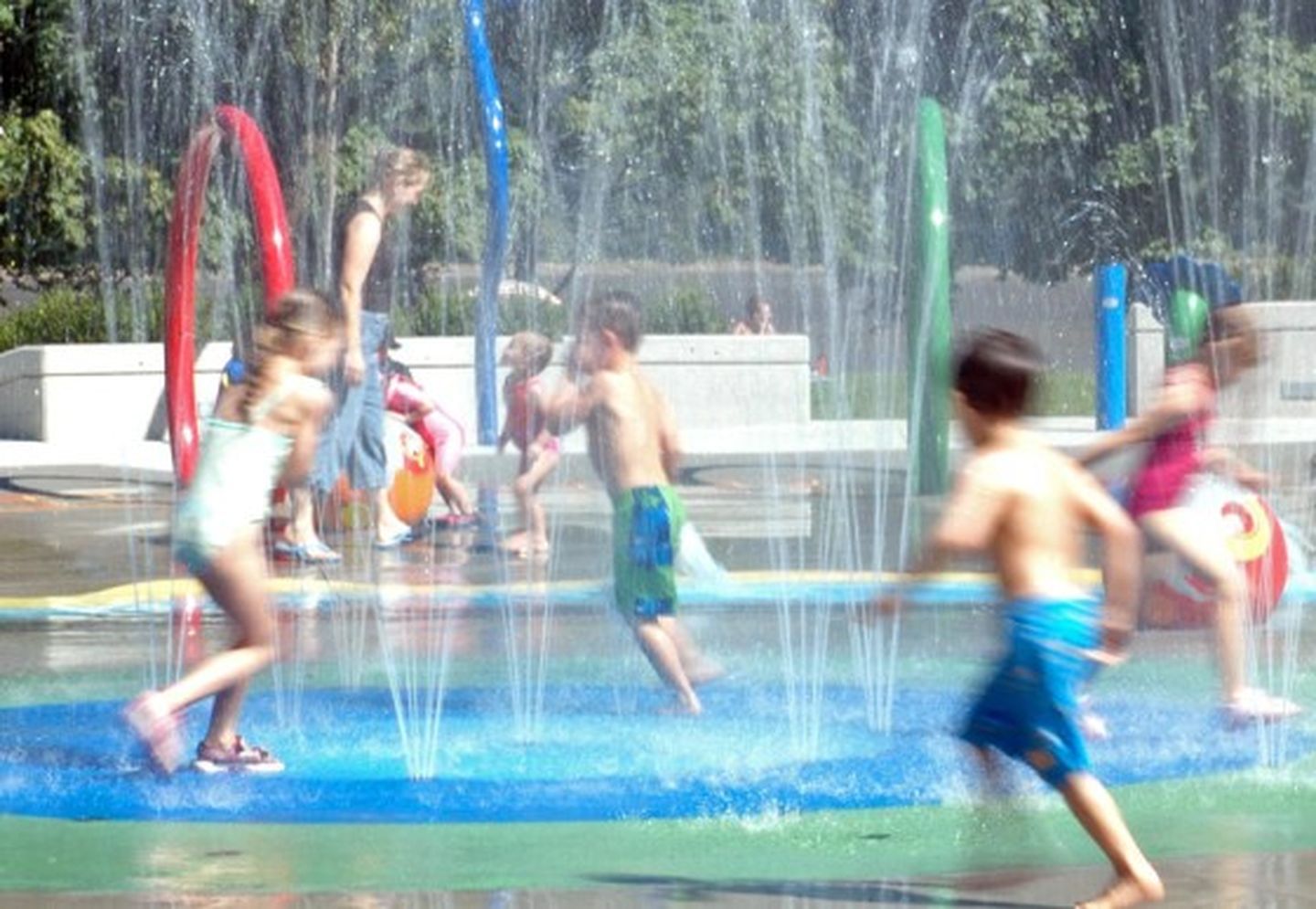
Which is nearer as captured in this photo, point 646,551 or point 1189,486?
point 1189,486

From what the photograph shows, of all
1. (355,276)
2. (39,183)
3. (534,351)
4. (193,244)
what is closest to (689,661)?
(355,276)

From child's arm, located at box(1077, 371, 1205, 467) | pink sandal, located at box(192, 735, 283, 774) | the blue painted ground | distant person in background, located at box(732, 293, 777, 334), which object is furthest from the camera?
distant person in background, located at box(732, 293, 777, 334)

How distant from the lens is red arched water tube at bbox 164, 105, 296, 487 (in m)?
11.5

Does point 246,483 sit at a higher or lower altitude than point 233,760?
higher

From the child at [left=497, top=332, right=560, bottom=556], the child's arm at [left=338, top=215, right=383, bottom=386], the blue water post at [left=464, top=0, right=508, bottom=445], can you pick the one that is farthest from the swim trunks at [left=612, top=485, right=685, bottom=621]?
the blue water post at [left=464, top=0, right=508, bottom=445]

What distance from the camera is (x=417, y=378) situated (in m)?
23.4

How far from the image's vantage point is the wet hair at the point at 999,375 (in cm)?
540

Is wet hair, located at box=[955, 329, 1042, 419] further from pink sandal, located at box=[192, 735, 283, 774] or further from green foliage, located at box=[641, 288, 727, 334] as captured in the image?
green foliage, located at box=[641, 288, 727, 334]

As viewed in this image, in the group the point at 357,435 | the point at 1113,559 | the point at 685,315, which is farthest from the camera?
the point at 685,315

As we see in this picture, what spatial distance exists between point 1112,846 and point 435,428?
395 inches

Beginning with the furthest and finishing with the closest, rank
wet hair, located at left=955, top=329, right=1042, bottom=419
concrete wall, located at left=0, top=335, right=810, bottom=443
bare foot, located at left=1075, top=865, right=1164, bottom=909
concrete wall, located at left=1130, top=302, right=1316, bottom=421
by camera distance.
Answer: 1. concrete wall, located at left=1130, top=302, right=1316, bottom=421
2. concrete wall, located at left=0, top=335, right=810, bottom=443
3. wet hair, located at left=955, top=329, right=1042, bottom=419
4. bare foot, located at left=1075, top=865, right=1164, bottom=909

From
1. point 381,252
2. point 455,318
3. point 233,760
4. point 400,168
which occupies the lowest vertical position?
point 233,760

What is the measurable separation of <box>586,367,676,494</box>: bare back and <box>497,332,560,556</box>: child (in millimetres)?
4611

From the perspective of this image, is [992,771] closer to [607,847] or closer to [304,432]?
[607,847]
